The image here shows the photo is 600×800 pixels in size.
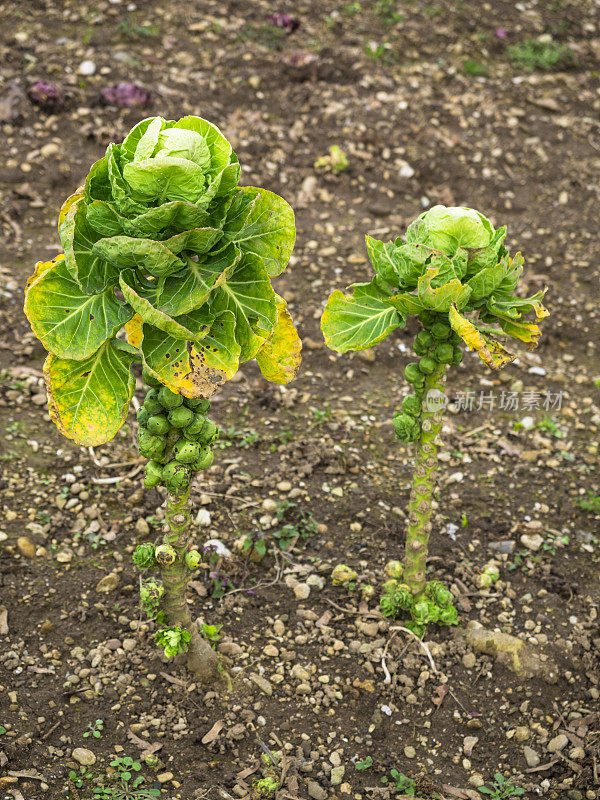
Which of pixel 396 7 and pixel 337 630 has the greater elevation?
pixel 396 7

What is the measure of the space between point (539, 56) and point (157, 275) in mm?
6347

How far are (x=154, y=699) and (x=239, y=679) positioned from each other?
0.36m

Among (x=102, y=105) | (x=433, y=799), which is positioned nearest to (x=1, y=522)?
(x=433, y=799)

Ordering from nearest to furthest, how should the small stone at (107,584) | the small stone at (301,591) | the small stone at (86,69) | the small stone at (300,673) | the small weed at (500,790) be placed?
the small weed at (500,790) → the small stone at (300,673) → the small stone at (107,584) → the small stone at (301,591) → the small stone at (86,69)

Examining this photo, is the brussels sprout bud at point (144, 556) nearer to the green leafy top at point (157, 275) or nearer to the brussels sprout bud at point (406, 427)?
the green leafy top at point (157, 275)

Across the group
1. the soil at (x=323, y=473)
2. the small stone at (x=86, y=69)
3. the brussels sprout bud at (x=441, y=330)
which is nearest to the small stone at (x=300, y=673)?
the soil at (x=323, y=473)

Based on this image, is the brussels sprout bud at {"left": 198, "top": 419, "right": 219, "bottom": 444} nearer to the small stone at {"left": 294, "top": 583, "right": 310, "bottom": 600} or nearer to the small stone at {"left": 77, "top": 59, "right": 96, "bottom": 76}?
the small stone at {"left": 294, "top": 583, "right": 310, "bottom": 600}

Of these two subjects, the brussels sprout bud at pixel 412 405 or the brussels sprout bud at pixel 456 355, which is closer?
the brussels sprout bud at pixel 456 355

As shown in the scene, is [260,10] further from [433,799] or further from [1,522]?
[433,799]

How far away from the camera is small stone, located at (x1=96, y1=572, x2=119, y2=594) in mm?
3559

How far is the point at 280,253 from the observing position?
260cm

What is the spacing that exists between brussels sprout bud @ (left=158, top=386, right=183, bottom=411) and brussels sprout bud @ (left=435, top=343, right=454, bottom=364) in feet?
3.35

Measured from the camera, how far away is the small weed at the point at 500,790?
3.12 meters

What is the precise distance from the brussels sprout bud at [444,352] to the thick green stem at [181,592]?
3.54ft
